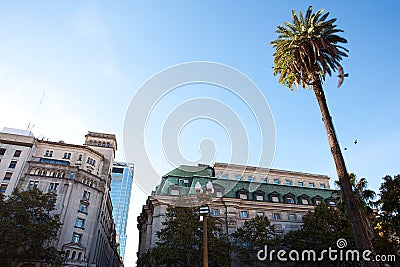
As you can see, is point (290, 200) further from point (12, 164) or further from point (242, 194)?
point (12, 164)

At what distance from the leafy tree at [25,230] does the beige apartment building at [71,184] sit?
24.0ft

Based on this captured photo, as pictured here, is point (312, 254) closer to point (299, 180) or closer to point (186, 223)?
point (186, 223)

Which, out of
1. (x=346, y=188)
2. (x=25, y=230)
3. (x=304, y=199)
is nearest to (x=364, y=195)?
(x=346, y=188)

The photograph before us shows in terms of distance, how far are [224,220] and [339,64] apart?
111 ft

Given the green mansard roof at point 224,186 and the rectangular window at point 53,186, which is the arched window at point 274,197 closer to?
the green mansard roof at point 224,186

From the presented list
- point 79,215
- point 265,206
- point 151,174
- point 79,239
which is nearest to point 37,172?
point 79,215

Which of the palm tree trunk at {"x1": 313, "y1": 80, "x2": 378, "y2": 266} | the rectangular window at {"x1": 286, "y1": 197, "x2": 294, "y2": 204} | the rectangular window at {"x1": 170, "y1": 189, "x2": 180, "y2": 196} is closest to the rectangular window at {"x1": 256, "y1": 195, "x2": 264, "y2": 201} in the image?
the rectangular window at {"x1": 286, "y1": 197, "x2": 294, "y2": 204}

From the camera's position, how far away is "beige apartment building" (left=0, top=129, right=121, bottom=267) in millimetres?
49656

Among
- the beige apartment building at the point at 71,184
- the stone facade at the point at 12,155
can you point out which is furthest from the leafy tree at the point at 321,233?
the stone facade at the point at 12,155

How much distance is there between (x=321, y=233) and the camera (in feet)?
132

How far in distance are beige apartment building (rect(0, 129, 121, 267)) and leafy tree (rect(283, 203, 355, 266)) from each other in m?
35.2

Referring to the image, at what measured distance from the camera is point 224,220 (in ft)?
161

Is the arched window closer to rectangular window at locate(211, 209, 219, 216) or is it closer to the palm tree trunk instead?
rectangular window at locate(211, 209, 219, 216)

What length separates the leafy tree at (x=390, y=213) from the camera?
93.8 ft
